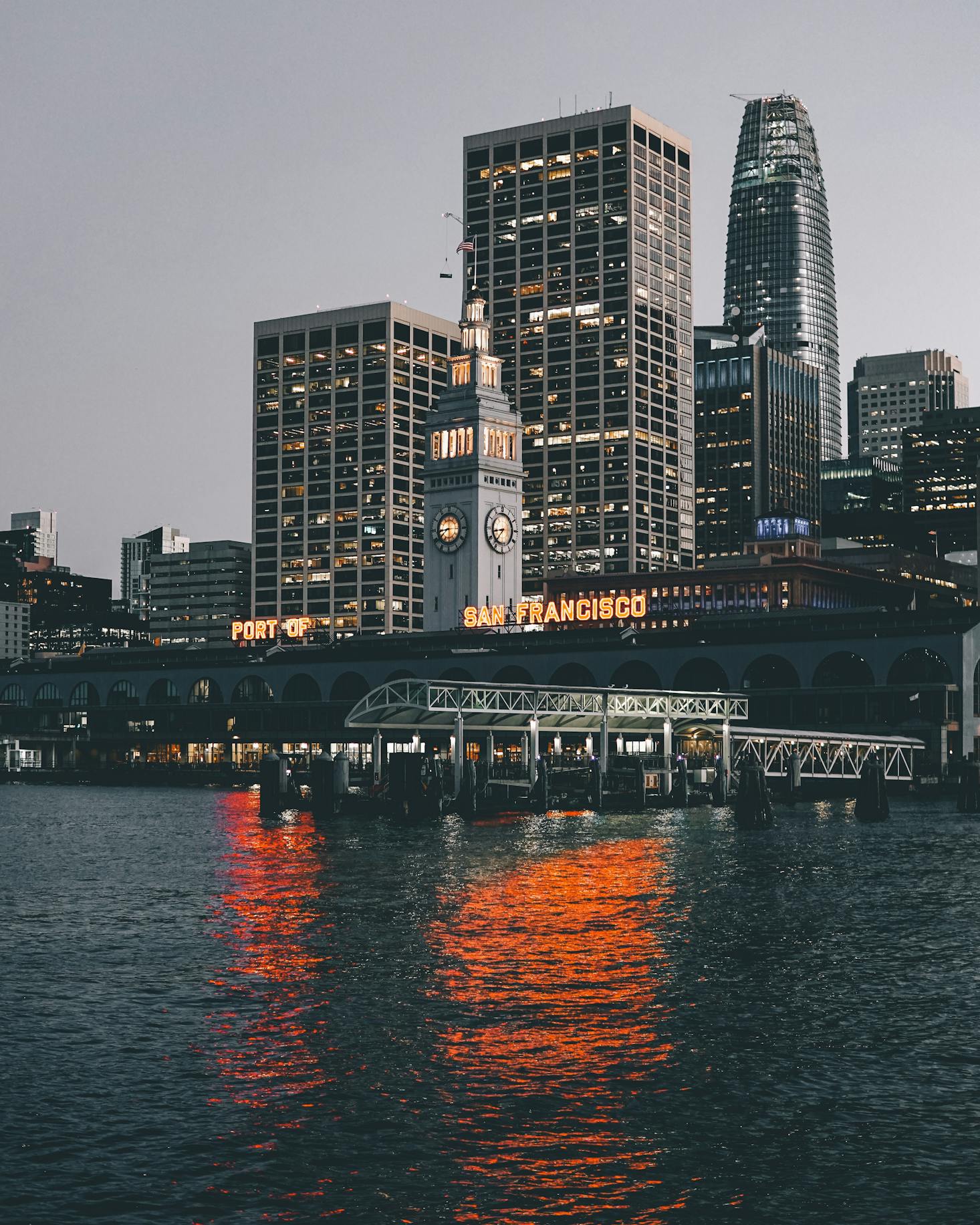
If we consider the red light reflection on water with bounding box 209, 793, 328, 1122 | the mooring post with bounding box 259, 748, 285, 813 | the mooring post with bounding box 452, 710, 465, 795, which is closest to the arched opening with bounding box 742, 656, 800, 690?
the mooring post with bounding box 452, 710, 465, 795

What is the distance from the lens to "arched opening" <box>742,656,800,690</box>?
7579 inches

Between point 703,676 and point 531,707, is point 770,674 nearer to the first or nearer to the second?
point 703,676

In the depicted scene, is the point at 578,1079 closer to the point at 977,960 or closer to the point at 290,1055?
the point at 290,1055

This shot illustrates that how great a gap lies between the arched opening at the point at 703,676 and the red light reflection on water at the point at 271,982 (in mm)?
109774

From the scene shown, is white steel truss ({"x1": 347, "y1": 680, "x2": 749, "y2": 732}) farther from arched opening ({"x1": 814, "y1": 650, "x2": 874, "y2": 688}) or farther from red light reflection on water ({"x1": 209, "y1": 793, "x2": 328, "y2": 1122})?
red light reflection on water ({"x1": 209, "y1": 793, "x2": 328, "y2": 1122})

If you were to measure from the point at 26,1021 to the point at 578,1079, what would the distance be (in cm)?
1689

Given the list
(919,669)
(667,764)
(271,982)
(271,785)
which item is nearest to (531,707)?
(667,764)

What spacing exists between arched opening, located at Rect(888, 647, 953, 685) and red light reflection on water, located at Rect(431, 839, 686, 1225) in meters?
116

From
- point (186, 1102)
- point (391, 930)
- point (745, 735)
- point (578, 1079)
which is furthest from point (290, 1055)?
point (745, 735)

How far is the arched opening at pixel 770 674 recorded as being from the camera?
192m

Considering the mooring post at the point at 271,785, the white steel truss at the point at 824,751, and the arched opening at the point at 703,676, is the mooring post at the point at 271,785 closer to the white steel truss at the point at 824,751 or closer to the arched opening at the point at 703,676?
the white steel truss at the point at 824,751

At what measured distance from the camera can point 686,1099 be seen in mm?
35438

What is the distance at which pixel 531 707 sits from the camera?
149 m

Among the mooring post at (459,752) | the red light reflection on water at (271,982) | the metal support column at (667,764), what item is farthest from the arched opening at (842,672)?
the red light reflection on water at (271,982)
